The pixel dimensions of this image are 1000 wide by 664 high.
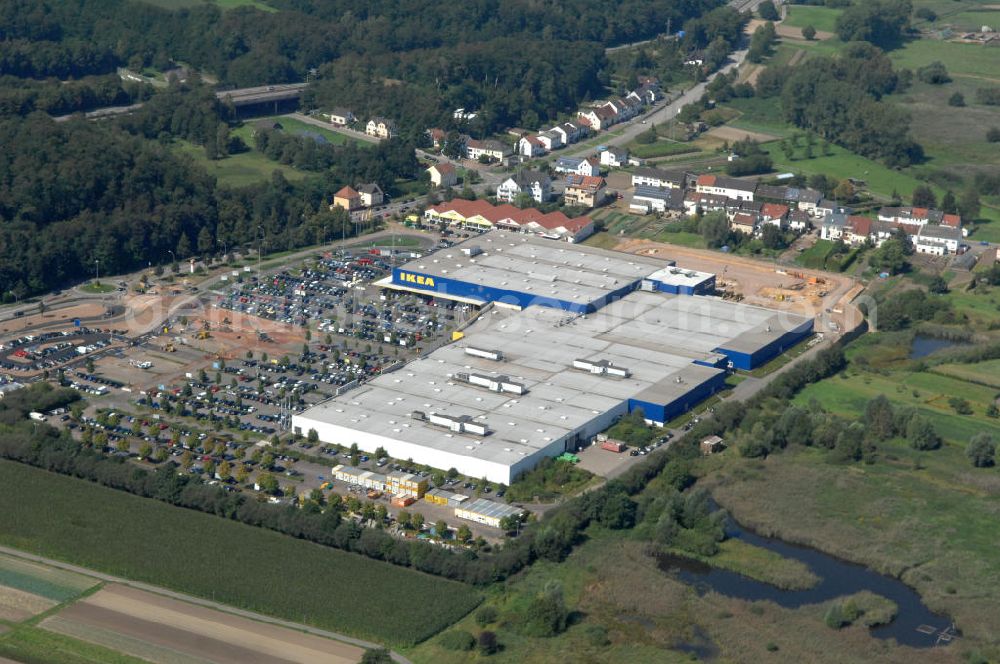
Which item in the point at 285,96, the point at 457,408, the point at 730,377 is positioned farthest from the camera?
the point at 285,96

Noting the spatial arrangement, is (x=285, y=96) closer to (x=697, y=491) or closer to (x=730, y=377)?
(x=730, y=377)

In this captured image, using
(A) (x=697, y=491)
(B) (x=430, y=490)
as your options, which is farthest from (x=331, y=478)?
(A) (x=697, y=491)

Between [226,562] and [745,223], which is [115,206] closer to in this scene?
[745,223]

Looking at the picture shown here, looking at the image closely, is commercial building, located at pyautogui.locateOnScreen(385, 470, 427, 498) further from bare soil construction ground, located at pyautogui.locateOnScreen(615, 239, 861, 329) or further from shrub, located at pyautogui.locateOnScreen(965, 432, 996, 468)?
bare soil construction ground, located at pyautogui.locateOnScreen(615, 239, 861, 329)

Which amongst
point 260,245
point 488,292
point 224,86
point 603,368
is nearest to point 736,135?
point 224,86

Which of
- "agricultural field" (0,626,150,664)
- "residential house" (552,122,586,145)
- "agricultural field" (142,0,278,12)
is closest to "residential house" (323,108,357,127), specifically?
"residential house" (552,122,586,145)
